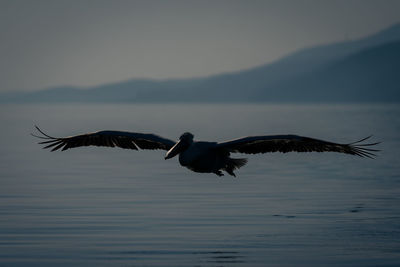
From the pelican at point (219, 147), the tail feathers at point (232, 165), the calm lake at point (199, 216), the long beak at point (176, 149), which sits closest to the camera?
the calm lake at point (199, 216)

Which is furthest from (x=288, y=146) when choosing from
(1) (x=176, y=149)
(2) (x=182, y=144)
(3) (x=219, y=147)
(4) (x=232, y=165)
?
(1) (x=176, y=149)

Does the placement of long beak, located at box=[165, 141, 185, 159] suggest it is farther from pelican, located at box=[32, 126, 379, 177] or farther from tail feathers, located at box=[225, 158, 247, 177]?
tail feathers, located at box=[225, 158, 247, 177]

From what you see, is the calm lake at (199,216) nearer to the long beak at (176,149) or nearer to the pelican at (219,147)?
the pelican at (219,147)

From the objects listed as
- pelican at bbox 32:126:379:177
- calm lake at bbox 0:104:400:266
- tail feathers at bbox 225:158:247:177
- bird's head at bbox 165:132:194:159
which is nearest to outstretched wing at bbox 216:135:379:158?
pelican at bbox 32:126:379:177

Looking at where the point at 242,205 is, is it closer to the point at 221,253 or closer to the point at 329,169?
the point at 221,253

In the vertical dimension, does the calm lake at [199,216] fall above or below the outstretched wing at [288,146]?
below

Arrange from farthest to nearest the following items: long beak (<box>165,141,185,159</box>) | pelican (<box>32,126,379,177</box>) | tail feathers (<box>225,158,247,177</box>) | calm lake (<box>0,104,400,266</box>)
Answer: tail feathers (<box>225,158,247,177</box>), pelican (<box>32,126,379,177</box>), long beak (<box>165,141,185,159</box>), calm lake (<box>0,104,400,266</box>)

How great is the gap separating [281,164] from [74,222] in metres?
13.8

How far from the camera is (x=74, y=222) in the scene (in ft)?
51.5

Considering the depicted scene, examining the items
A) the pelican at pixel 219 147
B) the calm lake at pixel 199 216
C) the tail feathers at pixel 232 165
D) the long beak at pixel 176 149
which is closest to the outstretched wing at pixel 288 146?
the pelican at pixel 219 147

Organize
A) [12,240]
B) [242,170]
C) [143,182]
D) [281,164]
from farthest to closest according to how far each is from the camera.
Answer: [281,164] < [242,170] < [143,182] < [12,240]

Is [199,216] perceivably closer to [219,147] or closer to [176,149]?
[219,147]

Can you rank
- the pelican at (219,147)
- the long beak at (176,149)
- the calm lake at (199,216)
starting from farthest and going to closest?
the pelican at (219,147) → the long beak at (176,149) → the calm lake at (199,216)

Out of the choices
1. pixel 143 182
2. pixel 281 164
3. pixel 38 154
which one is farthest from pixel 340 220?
pixel 38 154
